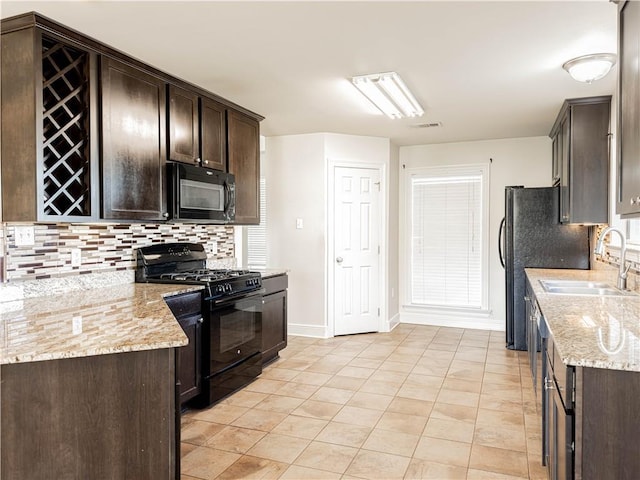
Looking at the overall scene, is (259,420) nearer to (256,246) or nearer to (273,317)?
(273,317)

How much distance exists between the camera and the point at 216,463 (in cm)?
245

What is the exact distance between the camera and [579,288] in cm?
321

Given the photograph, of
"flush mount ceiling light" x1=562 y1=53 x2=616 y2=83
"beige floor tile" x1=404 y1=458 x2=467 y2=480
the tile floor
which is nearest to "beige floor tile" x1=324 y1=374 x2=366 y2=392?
the tile floor

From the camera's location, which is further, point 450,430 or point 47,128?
point 450,430

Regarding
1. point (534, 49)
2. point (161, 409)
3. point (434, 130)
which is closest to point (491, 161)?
point (434, 130)

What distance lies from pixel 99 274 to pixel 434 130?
355cm

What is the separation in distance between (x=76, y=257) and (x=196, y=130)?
4.08 ft

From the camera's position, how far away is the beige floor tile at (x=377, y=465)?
2.33 meters

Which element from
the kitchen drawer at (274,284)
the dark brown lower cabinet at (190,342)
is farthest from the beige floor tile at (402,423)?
the kitchen drawer at (274,284)

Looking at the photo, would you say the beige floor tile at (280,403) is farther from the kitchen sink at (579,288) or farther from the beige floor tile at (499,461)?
the kitchen sink at (579,288)

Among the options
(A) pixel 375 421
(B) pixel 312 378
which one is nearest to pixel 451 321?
(B) pixel 312 378

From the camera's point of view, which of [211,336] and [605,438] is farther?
[211,336]

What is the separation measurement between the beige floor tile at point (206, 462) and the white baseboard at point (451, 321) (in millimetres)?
3803

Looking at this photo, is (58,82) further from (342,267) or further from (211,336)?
(342,267)
